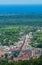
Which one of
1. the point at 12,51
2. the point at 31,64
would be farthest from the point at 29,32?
the point at 31,64

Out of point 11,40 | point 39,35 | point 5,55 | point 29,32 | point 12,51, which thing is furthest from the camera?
point 29,32

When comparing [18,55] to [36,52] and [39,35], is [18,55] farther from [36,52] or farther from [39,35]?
[39,35]

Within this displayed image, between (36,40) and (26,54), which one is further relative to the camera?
(36,40)

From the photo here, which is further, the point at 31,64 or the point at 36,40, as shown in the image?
the point at 36,40

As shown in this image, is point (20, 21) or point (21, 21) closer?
point (20, 21)

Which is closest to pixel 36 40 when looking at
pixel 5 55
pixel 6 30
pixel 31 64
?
pixel 6 30

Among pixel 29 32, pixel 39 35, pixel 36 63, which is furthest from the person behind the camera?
pixel 29 32

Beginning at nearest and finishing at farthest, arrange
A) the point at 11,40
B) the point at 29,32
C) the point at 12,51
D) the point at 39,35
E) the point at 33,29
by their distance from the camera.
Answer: the point at 12,51
the point at 11,40
the point at 39,35
the point at 29,32
the point at 33,29

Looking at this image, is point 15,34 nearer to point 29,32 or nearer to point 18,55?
point 29,32

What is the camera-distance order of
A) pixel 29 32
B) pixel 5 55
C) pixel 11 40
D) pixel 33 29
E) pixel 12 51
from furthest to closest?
pixel 33 29, pixel 29 32, pixel 11 40, pixel 12 51, pixel 5 55
